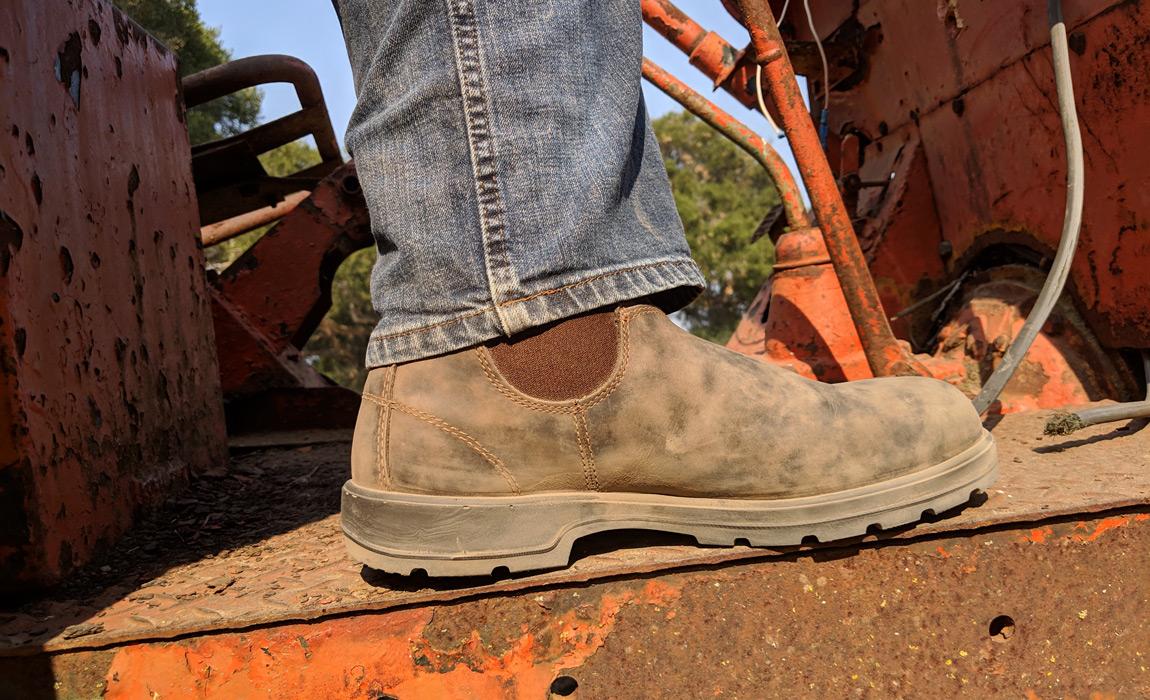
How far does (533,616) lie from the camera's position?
0.92 metres

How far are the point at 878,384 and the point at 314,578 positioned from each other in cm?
79

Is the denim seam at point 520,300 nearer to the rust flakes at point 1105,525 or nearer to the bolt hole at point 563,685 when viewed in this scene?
the bolt hole at point 563,685

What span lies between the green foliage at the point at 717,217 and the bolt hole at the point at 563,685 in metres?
15.6

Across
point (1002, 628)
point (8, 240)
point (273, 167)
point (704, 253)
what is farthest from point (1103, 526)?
point (704, 253)

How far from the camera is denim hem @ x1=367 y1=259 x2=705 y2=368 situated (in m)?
0.93

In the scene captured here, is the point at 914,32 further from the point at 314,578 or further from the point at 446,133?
the point at 314,578

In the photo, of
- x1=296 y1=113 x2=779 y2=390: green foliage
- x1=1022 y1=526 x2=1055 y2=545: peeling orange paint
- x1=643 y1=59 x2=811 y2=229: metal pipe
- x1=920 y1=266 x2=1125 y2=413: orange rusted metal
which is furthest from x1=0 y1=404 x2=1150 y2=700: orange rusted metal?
x1=296 y1=113 x2=779 y2=390: green foliage

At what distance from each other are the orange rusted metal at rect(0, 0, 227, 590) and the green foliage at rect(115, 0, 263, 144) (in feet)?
3.22

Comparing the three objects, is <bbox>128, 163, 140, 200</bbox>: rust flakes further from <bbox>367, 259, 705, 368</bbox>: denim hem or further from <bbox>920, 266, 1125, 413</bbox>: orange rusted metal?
<bbox>920, 266, 1125, 413</bbox>: orange rusted metal

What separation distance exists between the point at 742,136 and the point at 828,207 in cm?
51

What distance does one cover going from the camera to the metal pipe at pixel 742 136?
192 centimetres

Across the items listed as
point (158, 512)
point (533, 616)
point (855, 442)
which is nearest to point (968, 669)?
point (855, 442)

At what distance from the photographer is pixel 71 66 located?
126 centimetres

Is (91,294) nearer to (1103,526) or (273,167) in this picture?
(1103,526)
